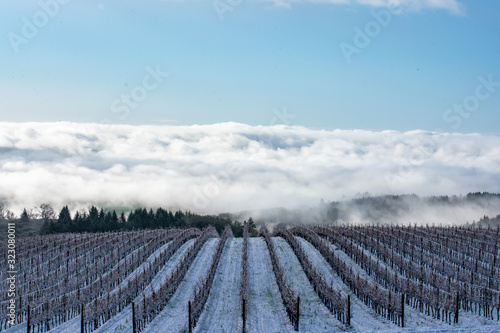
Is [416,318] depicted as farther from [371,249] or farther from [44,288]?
[44,288]

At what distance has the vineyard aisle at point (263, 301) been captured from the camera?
25562 mm

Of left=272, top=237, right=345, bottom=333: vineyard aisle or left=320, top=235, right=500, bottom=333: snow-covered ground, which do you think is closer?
left=320, top=235, right=500, bottom=333: snow-covered ground

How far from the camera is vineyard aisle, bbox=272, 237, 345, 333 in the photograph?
83.3 ft

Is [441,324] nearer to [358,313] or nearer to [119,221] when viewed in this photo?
[358,313]

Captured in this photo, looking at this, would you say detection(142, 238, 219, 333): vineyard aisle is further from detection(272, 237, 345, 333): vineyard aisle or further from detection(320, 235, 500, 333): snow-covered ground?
detection(320, 235, 500, 333): snow-covered ground

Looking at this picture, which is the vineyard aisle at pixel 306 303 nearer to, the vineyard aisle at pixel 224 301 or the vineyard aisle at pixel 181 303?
the vineyard aisle at pixel 224 301

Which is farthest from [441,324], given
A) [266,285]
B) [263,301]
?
[266,285]

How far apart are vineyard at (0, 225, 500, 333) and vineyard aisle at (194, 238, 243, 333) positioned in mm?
67

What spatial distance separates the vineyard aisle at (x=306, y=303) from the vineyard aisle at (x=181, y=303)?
21.6ft

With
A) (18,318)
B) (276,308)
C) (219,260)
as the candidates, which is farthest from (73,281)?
(276,308)

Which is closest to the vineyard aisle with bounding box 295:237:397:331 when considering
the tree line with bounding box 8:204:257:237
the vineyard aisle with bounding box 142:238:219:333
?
the vineyard aisle with bounding box 142:238:219:333

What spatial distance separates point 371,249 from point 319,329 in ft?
60.8

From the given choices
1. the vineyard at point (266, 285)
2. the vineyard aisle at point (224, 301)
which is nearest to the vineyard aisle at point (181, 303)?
the vineyard at point (266, 285)

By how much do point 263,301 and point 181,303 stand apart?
5275 millimetres
